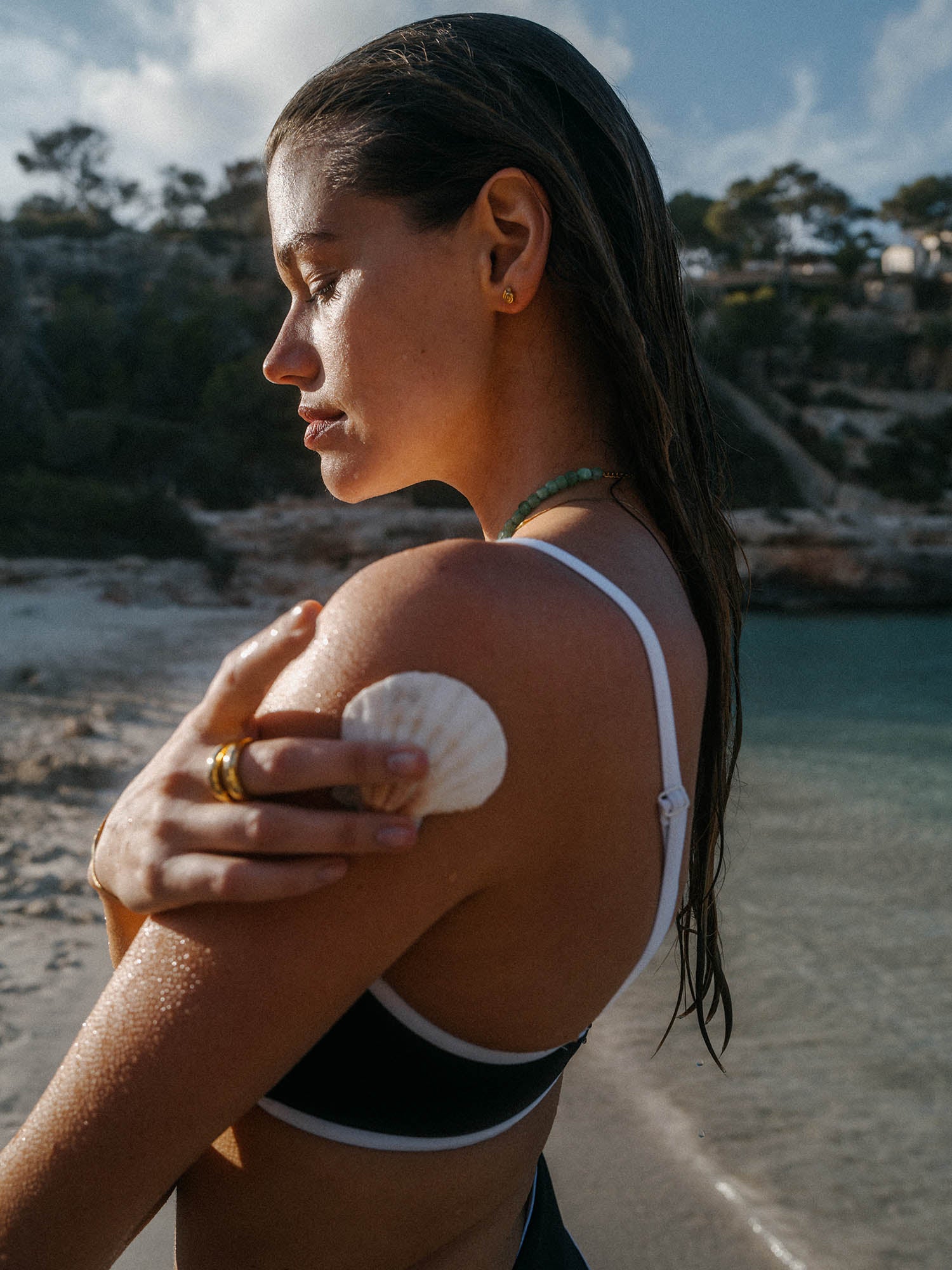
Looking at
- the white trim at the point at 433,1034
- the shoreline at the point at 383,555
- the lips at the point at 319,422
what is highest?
the lips at the point at 319,422

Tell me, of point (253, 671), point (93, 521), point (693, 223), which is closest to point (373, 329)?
point (253, 671)

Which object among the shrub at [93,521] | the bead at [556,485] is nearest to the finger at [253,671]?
the bead at [556,485]

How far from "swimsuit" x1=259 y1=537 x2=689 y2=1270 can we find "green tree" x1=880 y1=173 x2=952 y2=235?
55.6 m

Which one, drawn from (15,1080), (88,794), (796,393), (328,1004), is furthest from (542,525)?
(796,393)

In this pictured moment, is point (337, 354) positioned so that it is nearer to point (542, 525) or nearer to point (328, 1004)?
point (542, 525)

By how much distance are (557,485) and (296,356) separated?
0.93ft

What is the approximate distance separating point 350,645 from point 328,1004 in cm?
23

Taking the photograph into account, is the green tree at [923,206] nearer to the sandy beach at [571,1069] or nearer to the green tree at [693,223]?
the green tree at [693,223]

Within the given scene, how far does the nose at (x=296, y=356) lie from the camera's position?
93 cm

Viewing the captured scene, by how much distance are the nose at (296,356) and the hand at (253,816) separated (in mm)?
351

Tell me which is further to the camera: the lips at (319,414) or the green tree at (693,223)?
the green tree at (693,223)

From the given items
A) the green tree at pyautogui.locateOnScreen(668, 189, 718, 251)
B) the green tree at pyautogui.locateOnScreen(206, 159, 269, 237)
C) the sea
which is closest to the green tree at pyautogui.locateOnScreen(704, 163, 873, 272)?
the green tree at pyautogui.locateOnScreen(668, 189, 718, 251)

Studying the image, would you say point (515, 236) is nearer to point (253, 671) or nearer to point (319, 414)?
point (319, 414)

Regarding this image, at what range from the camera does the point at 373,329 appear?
0.87 m
